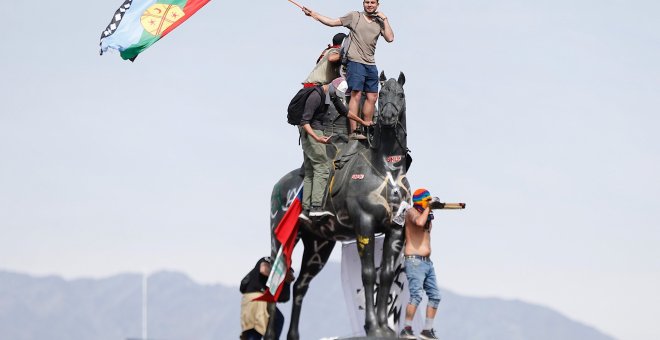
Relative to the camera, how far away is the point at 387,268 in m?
27.2

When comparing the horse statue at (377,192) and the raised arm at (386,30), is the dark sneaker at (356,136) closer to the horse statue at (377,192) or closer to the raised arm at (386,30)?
the horse statue at (377,192)

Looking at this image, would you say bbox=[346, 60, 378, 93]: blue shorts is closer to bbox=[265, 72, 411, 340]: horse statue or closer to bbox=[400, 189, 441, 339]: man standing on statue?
bbox=[265, 72, 411, 340]: horse statue

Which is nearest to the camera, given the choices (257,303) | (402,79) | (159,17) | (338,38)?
(402,79)

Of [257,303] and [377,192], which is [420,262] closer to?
[377,192]

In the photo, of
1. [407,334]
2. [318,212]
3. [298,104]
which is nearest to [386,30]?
[298,104]

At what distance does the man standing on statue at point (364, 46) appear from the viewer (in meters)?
27.6

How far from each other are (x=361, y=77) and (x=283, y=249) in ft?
11.0

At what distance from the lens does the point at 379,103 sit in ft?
88.0

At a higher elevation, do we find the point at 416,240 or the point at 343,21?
the point at 343,21

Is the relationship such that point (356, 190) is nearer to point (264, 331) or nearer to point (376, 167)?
point (376, 167)

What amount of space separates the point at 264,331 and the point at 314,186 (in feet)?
9.98

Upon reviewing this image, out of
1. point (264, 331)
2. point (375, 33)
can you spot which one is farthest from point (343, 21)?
point (264, 331)

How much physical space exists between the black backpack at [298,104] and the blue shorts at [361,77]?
0.81 meters

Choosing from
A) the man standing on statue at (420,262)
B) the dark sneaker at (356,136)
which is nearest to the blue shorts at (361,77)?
the dark sneaker at (356,136)
